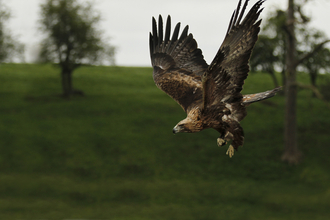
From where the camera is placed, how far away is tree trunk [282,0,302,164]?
62.3ft

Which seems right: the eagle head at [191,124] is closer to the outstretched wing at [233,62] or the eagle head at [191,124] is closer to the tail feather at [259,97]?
the outstretched wing at [233,62]

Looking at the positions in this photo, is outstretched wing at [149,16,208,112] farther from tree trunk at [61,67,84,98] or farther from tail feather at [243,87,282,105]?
tree trunk at [61,67,84,98]

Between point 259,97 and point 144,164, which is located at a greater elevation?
point 259,97

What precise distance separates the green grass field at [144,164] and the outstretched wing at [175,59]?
1128 cm

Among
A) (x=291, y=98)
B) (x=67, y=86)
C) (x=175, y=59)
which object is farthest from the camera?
(x=67, y=86)

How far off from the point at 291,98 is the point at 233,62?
1673cm

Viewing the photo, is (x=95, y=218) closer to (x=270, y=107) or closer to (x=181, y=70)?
(x=181, y=70)

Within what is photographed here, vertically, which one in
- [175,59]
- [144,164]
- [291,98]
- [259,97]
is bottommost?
[144,164]

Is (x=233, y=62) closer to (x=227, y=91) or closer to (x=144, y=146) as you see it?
(x=227, y=91)

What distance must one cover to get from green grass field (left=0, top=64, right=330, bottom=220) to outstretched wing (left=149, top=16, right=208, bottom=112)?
11.3 metres

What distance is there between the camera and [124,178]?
21.3 metres

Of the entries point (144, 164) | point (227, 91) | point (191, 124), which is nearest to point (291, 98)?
point (144, 164)

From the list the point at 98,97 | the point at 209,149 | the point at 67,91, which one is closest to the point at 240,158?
the point at 209,149

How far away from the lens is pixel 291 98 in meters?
20.2
